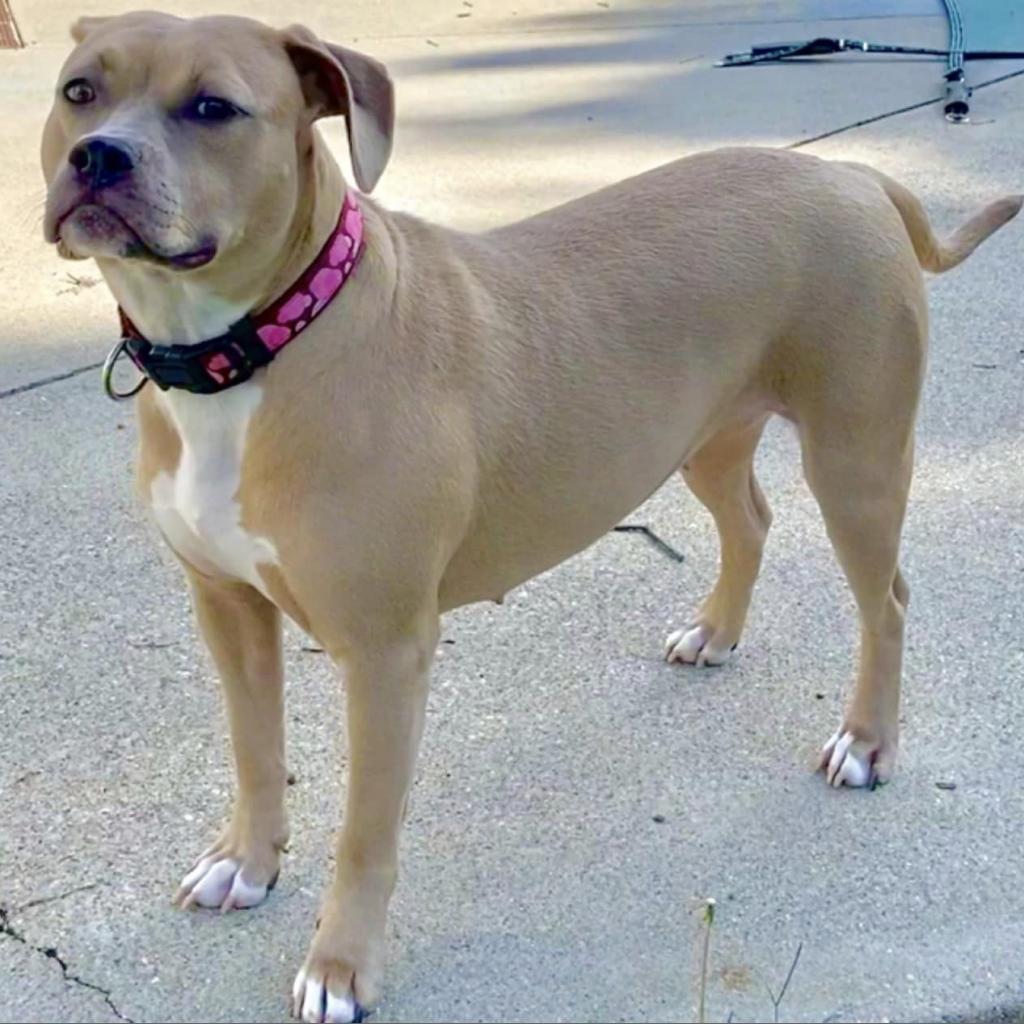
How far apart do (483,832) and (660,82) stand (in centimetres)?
577

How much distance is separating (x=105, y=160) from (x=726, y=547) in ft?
5.76

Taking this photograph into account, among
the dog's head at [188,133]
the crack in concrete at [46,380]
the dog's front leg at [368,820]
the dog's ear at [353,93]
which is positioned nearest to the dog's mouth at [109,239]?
the dog's head at [188,133]

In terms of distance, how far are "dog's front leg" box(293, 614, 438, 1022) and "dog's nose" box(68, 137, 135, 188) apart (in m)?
0.76

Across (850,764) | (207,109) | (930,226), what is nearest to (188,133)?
(207,109)

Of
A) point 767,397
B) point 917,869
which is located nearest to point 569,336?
point 767,397

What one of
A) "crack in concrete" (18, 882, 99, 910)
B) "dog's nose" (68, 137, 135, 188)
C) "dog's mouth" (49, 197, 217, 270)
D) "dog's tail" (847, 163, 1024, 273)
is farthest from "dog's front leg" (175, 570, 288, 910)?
"dog's tail" (847, 163, 1024, 273)

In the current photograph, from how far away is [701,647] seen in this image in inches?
135

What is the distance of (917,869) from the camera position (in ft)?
9.39

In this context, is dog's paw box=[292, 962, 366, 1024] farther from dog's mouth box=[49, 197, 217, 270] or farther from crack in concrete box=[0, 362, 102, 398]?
crack in concrete box=[0, 362, 102, 398]

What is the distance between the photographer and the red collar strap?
7.61 ft

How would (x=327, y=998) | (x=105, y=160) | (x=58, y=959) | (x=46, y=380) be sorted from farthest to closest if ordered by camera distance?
1. (x=46, y=380)
2. (x=58, y=959)
3. (x=327, y=998)
4. (x=105, y=160)

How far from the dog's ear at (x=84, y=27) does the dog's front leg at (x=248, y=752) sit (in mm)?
865

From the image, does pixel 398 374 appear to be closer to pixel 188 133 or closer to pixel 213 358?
pixel 213 358

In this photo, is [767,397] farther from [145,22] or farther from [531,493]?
[145,22]
